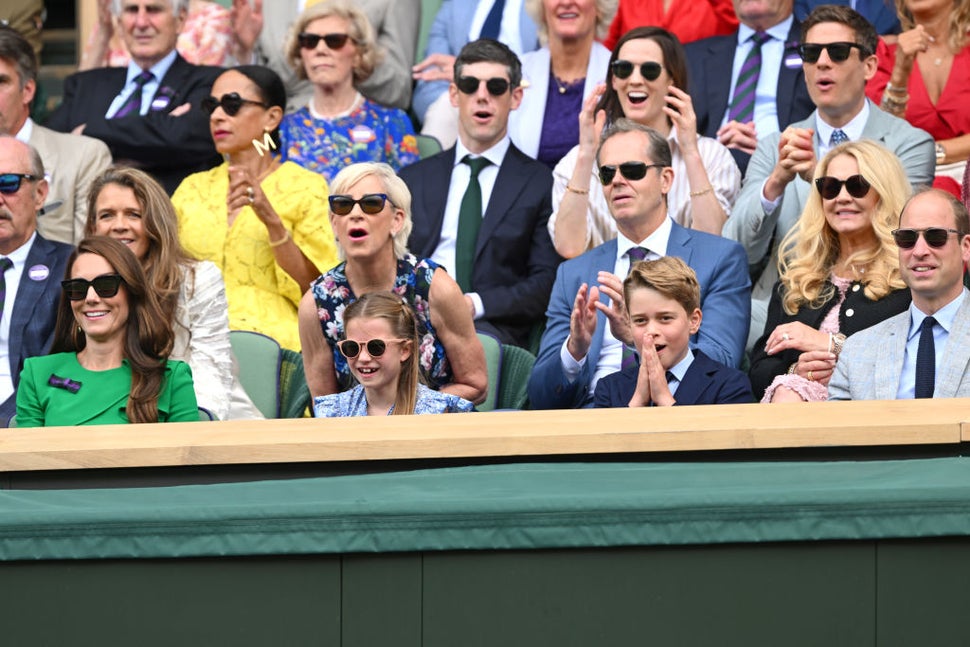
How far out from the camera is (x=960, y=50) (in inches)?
252

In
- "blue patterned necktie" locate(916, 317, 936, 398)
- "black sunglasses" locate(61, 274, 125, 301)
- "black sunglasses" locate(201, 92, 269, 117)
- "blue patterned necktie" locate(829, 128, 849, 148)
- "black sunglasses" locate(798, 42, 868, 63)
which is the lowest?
"blue patterned necktie" locate(916, 317, 936, 398)

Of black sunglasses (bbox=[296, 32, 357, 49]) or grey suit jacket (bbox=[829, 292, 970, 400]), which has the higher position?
black sunglasses (bbox=[296, 32, 357, 49])

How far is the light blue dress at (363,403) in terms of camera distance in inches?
190

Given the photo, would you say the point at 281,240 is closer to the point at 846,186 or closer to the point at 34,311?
the point at 34,311

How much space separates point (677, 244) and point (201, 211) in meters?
1.93

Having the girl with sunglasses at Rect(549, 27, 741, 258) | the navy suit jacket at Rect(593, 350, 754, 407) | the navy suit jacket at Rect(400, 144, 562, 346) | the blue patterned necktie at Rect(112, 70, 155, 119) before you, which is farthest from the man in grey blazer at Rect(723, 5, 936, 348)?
the blue patterned necktie at Rect(112, 70, 155, 119)

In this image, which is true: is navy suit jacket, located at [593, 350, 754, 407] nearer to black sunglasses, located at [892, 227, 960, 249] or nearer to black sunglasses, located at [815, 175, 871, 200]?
black sunglasses, located at [892, 227, 960, 249]

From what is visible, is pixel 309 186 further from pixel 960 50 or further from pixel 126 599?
pixel 126 599

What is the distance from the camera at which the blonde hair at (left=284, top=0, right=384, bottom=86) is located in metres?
6.94

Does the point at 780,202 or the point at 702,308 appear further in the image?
the point at 780,202

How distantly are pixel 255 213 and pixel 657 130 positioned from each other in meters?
1.53

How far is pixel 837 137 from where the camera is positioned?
5.94 metres

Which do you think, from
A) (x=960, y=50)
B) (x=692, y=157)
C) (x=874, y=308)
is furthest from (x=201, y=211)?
(x=960, y=50)

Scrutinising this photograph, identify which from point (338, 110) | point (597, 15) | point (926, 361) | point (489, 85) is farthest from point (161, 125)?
point (926, 361)
